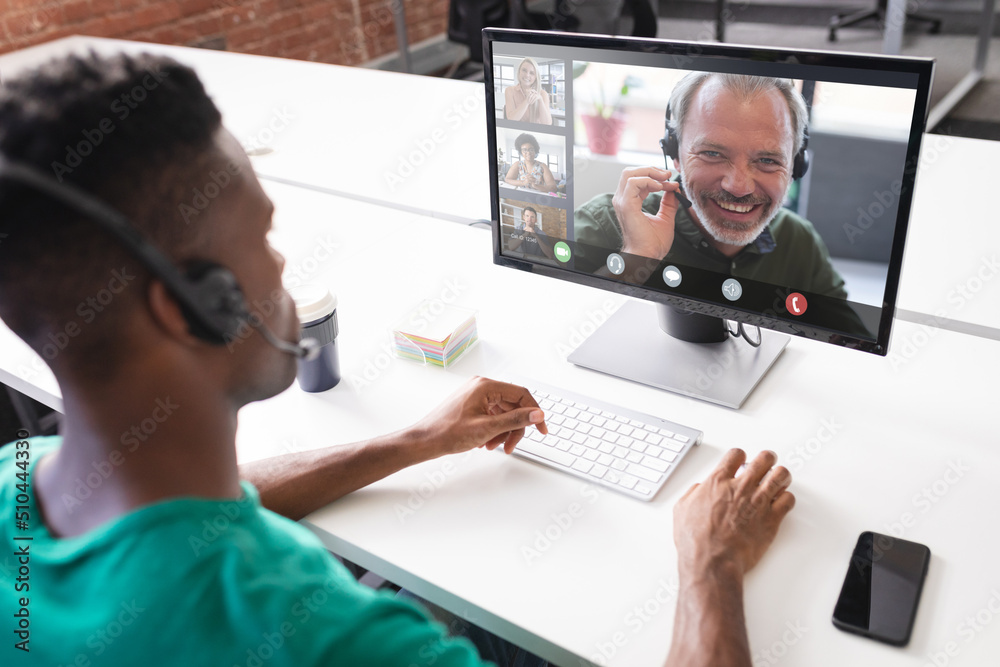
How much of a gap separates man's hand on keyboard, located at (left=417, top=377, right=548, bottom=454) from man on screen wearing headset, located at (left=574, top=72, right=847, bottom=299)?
271 millimetres

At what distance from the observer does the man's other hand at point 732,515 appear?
883 mm

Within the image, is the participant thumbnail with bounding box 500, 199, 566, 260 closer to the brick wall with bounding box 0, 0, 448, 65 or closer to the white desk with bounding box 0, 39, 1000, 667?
the white desk with bounding box 0, 39, 1000, 667

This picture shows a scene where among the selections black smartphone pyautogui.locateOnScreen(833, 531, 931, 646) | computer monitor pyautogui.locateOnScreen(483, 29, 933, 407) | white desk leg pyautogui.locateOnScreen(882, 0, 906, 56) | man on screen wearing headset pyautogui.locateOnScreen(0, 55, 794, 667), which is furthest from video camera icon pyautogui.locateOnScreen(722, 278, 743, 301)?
white desk leg pyautogui.locateOnScreen(882, 0, 906, 56)

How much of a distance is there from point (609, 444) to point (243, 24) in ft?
12.2

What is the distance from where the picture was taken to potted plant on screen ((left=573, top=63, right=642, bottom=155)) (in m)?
1.08

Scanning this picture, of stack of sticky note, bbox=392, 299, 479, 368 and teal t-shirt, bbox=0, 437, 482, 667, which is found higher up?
teal t-shirt, bbox=0, 437, 482, 667

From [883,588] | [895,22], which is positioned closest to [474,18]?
[895,22]

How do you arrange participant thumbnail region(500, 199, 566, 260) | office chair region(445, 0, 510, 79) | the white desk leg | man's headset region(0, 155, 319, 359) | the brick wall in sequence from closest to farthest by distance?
man's headset region(0, 155, 319, 359) < participant thumbnail region(500, 199, 566, 260) < the brick wall < the white desk leg < office chair region(445, 0, 510, 79)

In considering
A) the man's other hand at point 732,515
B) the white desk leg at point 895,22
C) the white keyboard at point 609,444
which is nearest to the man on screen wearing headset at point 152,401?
the man's other hand at point 732,515

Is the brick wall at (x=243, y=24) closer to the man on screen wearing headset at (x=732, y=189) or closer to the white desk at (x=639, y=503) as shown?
the white desk at (x=639, y=503)

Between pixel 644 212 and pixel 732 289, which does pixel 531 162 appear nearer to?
pixel 644 212

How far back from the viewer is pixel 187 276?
0.65 metres

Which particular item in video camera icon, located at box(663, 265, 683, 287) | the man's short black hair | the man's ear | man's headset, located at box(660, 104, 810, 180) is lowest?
video camera icon, located at box(663, 265, 683, 287)

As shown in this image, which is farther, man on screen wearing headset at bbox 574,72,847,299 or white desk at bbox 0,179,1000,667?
man on screen wearing headset at bbox 574,72,847,299
